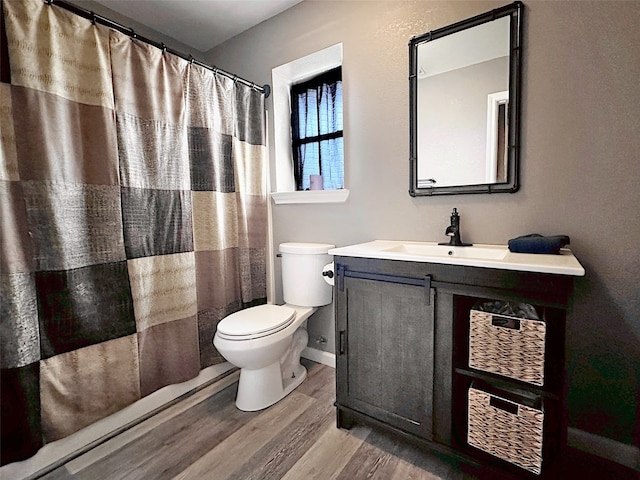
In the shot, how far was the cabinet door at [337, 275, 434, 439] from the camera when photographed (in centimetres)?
128

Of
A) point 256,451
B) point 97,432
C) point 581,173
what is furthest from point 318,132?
point 97,432

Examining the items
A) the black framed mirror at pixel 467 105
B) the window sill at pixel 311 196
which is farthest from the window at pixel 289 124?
the black framed mirror at pixel 467 105

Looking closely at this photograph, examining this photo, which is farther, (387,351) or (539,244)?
(387,351)

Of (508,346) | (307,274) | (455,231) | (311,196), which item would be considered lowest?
(508,346)

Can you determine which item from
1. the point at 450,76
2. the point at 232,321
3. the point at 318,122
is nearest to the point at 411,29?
the point at 450,76

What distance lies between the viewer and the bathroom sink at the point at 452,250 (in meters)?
1.41

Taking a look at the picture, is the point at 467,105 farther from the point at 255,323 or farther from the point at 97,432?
the point at 97,432

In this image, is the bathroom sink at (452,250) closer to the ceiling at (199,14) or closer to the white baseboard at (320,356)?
the white baseboard at (320,356)

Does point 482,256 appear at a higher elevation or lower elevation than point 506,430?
higher

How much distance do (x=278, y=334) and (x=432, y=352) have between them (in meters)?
0.82

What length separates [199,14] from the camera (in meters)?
2.14

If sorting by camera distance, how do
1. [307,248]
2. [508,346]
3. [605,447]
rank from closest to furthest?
[508,346]
[605,447]
[307,248]

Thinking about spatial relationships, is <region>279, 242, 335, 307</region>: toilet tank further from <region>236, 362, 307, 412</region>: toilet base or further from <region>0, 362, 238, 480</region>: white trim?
<region>0, 362, 238, 480</region>: white trim

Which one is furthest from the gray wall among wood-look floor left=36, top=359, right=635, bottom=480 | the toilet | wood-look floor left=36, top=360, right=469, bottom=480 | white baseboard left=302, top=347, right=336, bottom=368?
white baseboard left=302, top=347, right=336, bottom=368
